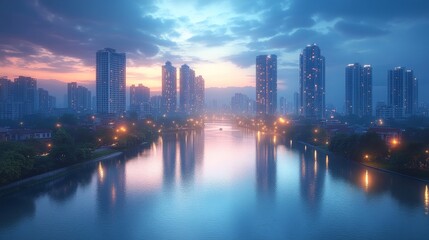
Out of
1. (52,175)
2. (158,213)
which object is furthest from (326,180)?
(52,175)

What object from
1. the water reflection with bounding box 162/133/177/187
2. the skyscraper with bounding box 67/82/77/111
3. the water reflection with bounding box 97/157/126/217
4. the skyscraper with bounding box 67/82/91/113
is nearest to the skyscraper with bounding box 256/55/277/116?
the skyscraper with bounding box 67/82/91/113

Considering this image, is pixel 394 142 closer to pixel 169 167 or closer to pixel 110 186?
pixel 169 167

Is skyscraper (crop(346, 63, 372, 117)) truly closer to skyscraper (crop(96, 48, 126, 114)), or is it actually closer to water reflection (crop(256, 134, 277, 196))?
skyscraper (crop(96, 48, 126, 114))

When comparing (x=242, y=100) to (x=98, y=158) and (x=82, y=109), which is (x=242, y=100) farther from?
(x=98, y=158)

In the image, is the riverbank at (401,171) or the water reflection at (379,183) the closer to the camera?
the water reflection at (379,183)

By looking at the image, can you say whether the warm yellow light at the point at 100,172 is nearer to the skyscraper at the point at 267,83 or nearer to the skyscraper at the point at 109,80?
the skyscraper at the point at 109,80

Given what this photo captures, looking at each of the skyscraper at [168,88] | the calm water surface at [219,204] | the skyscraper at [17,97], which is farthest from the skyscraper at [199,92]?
the calm water surface at [219,204]
